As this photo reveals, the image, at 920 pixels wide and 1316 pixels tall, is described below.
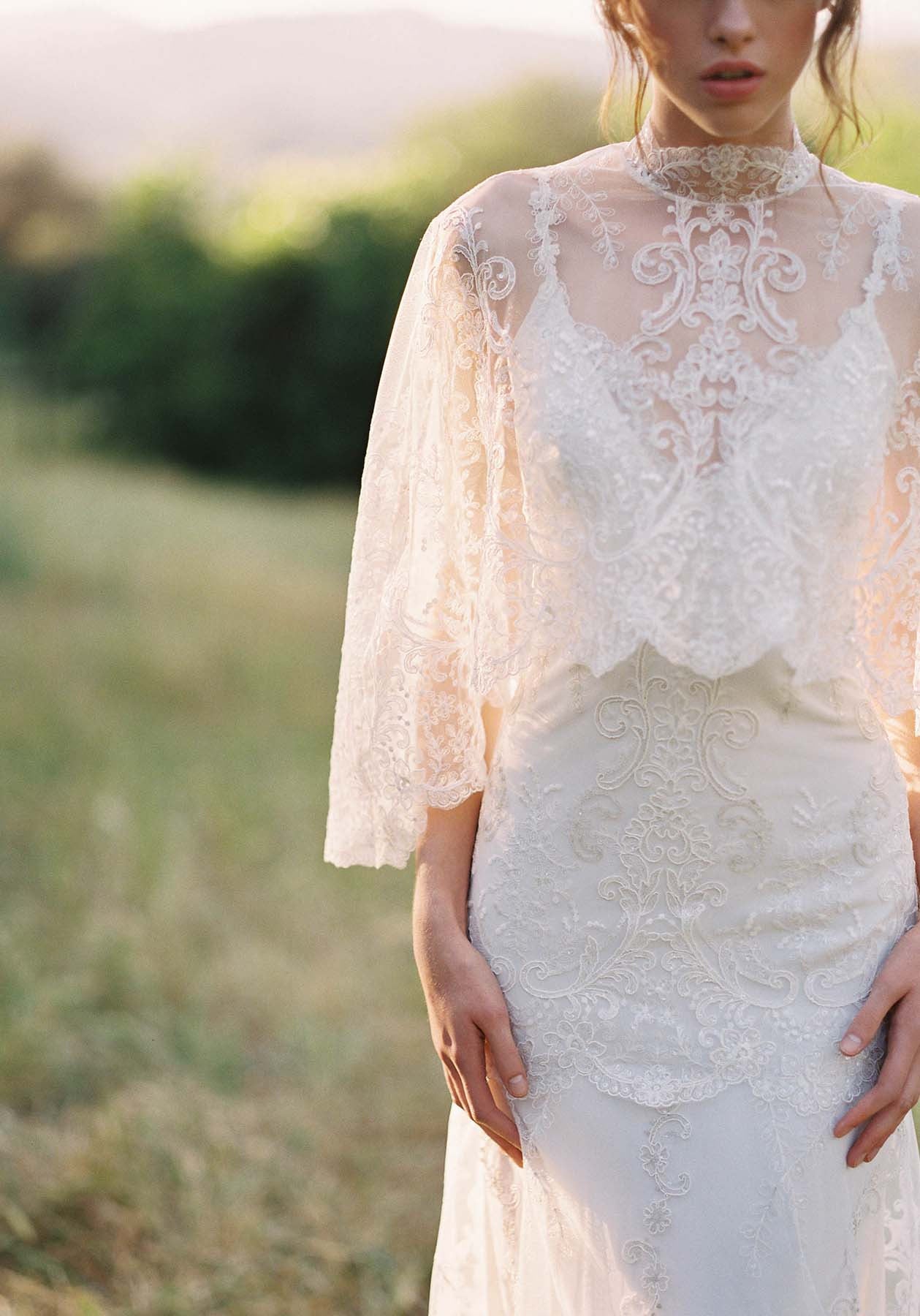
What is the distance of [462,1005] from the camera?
4.67 ft

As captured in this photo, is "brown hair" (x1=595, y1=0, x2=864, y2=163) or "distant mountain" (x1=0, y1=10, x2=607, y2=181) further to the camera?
"distant mountain" (x1=0, y1=10, x2=607, y2=181)

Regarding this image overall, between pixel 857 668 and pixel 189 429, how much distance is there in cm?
1094

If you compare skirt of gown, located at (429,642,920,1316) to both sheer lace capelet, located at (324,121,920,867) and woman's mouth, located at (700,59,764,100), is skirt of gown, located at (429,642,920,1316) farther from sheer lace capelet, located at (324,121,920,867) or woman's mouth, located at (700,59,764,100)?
woman's mouth, located at (700,59,764,100)

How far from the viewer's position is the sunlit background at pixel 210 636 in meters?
2.89

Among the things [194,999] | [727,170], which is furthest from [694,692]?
[194,999]

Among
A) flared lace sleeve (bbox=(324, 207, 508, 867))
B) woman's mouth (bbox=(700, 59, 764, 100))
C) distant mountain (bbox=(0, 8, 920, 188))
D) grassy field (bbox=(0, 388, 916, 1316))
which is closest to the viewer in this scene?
woman's mouth (bbox=(700, 59, 764, 100))

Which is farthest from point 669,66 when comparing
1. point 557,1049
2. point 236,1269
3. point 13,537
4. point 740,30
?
point 13,537

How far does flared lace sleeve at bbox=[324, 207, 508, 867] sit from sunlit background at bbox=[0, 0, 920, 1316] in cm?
41

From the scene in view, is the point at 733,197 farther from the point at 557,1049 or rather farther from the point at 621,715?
the point at 557,1049

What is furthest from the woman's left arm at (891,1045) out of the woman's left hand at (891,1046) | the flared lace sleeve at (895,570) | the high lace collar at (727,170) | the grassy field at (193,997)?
the grassy field at (193,997)

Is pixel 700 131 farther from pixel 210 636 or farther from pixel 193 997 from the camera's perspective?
pixel 210 636

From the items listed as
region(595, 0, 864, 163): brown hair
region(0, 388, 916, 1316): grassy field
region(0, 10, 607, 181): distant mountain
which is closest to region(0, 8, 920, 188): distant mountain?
region(0, 10, 607, 181): distant mountain

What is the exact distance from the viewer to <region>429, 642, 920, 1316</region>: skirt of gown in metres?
1.36

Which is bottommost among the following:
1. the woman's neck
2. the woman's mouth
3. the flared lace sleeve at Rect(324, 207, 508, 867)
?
the flared lace sleeve at Rect(324, 207, 508, 867)
